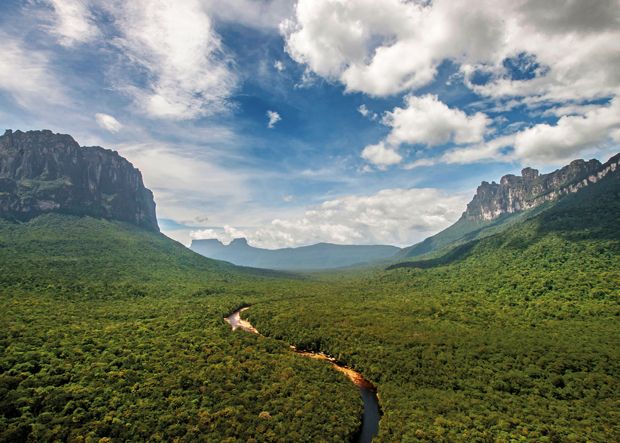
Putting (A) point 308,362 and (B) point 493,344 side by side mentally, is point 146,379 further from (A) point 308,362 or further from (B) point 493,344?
(B) point 493,344

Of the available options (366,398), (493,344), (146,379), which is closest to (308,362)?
(366,398)

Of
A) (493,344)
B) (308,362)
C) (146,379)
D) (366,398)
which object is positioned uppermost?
(493,344)

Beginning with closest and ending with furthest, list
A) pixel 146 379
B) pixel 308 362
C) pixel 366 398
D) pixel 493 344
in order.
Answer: pixel 146 379 < pixel 366 398 < pixel 308 362 < pixel 493 344

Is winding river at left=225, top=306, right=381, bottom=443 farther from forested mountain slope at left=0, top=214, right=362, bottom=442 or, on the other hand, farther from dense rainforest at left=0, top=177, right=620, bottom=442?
forested mountain slope at left=0, top=214, right=362, bottom=442

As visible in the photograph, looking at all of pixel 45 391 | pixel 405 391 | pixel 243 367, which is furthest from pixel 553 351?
pixel 45 391

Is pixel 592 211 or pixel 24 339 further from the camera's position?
pixel 592 211

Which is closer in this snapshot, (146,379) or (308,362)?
(146,379)

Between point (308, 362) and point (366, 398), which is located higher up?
point (308, 362)

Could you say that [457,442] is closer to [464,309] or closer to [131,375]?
[131,375]
